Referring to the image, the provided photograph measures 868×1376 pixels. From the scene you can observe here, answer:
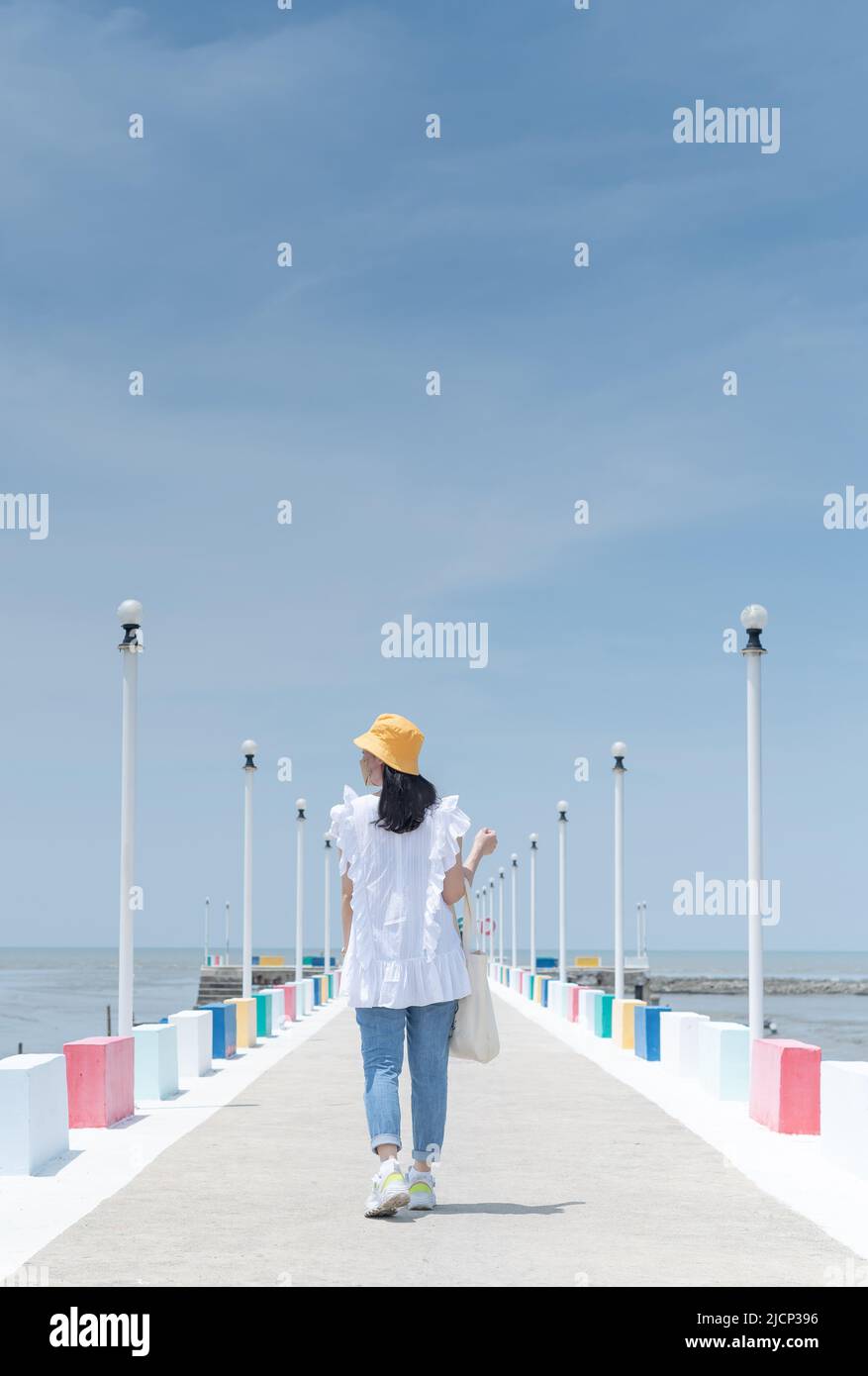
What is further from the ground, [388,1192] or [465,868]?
[465,868]

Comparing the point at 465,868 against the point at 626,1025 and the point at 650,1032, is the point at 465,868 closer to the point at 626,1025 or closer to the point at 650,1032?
the point at 650,1032

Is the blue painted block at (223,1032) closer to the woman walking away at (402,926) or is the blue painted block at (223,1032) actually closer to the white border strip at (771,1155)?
the white border strip at (771,1155)

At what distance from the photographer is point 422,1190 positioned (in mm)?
7949

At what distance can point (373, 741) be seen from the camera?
7.86m

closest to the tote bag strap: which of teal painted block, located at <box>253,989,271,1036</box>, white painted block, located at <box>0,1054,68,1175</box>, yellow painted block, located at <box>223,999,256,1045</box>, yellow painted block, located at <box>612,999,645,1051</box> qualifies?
white painted block, located at <box>0,1054,68,1175</box>

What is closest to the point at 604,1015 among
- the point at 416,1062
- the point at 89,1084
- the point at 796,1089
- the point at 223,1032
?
the point at 223,1032

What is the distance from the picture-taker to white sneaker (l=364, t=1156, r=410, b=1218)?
25.1 feet

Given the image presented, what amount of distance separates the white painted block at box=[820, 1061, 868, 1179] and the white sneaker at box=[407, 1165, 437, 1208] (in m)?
2.81

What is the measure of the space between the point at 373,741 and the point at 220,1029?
11.9 m

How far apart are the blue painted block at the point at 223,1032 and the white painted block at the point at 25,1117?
8449 mm

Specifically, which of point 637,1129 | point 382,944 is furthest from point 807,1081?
point 382,944

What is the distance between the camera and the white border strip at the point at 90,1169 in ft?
24.3

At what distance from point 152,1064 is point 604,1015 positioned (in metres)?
11.5
